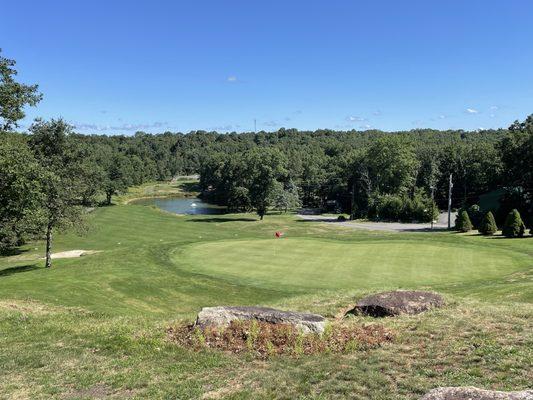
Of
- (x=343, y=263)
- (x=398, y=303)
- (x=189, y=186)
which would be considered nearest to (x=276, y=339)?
(x=398, y=303)

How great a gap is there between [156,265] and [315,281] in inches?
387

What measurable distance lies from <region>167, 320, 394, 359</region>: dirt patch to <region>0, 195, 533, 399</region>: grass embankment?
1.26 ft

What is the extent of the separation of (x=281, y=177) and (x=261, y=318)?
301 feet

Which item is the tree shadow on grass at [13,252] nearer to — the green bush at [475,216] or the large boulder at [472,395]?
the large boulder at [472,395]

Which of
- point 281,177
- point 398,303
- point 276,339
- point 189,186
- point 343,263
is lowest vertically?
point 343,263

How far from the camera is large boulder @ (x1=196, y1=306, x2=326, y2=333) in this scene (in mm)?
12094

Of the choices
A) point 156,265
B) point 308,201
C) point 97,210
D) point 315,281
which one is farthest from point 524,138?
point 308,201

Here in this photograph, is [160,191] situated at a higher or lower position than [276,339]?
higher

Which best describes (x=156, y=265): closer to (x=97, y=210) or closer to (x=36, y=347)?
(x=36, y=347)

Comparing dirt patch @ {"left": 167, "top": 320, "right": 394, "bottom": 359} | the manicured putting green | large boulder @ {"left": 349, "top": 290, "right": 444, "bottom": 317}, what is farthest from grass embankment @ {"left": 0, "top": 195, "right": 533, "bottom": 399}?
large boulder @ {"left": 349, "top": 290, "right": 444, "bottom": 317}

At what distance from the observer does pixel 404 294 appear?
50.2 ft

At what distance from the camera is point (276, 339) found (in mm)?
11508

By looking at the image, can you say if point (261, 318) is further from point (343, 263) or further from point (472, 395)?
point (343, 263)

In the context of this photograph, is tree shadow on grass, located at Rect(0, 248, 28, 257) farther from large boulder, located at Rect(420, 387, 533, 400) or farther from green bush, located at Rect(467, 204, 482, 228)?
green bush, located at Rect(467, 204, 482, 228)
